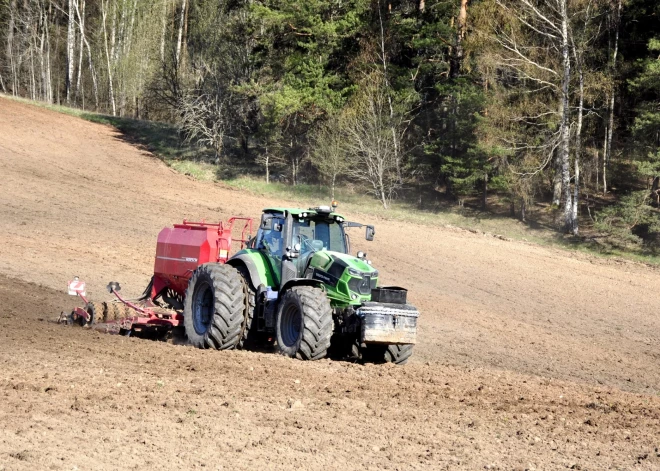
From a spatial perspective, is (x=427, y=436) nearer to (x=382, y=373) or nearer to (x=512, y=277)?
(x=382, y=373)

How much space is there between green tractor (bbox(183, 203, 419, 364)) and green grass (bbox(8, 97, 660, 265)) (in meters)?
17.5

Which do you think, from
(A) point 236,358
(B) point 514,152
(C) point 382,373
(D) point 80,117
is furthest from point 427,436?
(D) point 80,117

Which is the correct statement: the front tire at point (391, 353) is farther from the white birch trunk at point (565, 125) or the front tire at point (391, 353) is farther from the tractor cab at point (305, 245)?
the white birch trunk at point (565, 125)

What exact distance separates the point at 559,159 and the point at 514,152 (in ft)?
6.27

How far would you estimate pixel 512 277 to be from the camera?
2483cm

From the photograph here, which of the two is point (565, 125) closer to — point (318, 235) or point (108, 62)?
point (318, 235)

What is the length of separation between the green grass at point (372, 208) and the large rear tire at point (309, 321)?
1880 centimetres

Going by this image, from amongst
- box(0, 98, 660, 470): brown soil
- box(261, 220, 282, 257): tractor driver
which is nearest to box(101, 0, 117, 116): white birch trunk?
box(0, 98, 660, 470): brown soil

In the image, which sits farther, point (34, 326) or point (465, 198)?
point (465, 198)

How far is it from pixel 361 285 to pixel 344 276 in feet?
1.09

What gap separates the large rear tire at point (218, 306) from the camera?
13.1 meters


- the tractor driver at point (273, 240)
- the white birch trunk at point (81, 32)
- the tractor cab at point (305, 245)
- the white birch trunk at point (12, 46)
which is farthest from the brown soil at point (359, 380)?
the white birch trunk at point (12, 46)

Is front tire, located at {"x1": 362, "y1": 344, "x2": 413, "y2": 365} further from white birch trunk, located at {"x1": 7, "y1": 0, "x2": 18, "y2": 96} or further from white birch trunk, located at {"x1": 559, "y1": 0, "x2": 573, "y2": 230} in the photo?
white birch trunk, located at {"x1": 7, "y1": 0, "x2": 18, "y2": 96}

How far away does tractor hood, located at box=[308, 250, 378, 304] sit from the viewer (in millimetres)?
12719
